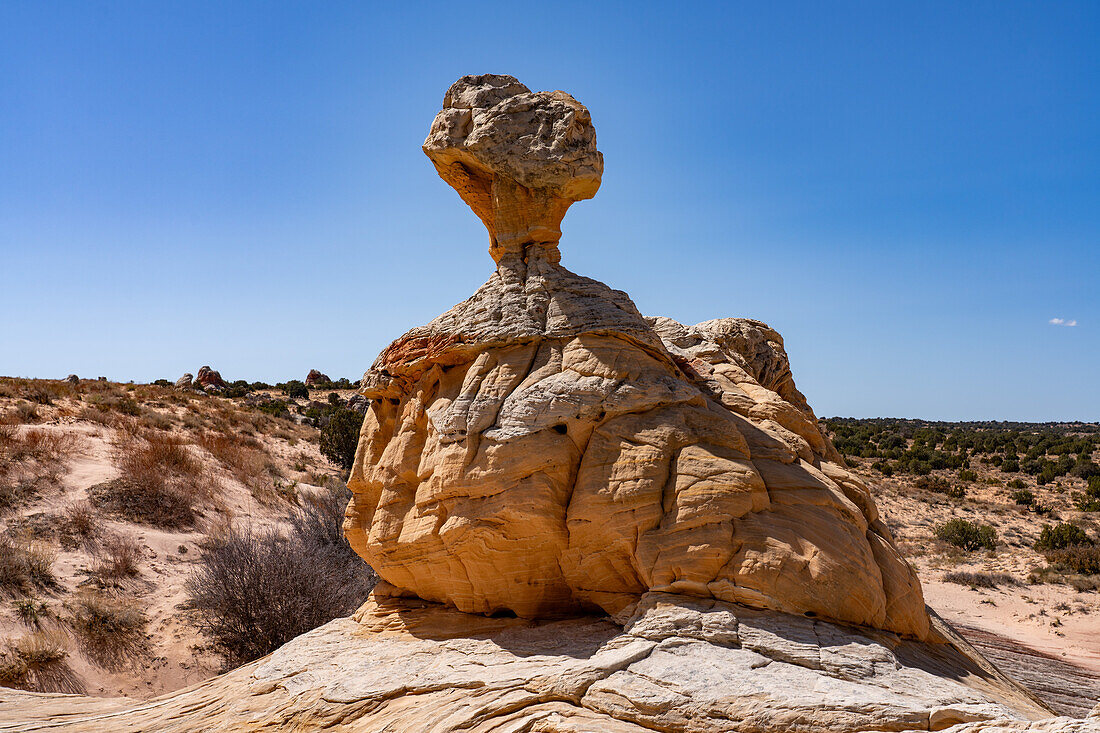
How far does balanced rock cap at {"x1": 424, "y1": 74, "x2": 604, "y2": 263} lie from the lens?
23.6 ft

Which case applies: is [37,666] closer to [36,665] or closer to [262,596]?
[36,665]

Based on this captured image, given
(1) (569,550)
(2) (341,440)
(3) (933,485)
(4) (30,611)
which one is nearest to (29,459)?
(4) (30,611)

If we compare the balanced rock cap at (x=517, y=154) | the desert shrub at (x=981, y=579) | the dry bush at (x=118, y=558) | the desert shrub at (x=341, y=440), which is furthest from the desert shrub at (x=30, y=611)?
the desert shrub at (x=981, y=579)

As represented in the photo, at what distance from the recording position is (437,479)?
21.5 ft

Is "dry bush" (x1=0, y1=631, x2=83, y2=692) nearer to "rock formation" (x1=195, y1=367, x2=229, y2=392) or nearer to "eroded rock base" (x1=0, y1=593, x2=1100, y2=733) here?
"eroded rock base" (x1=0, y1=593, x2=1100, y2=733)

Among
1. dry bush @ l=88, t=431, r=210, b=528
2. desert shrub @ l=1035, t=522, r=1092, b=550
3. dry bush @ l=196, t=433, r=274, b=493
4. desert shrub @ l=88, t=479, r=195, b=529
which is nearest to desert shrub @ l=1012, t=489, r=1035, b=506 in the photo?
desert shrub @ l=1035, t=522, r=1092, b=550

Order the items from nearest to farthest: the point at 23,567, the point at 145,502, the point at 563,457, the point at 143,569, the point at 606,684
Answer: the point at 606,684 < the point at 563,457 < the point at 23,567 < the point at 143,569 < the point at 145,502

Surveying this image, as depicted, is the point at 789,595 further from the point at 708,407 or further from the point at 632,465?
the point at 708,407

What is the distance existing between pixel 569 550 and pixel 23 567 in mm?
11364

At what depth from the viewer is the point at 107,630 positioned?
1145 centimetres

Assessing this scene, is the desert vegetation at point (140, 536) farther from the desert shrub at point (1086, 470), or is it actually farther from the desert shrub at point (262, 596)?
the desert shrub at point (1086, 470)

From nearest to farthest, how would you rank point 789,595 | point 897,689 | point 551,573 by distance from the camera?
point 897,689
point 789,595
point 551,573

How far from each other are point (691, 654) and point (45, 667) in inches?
414

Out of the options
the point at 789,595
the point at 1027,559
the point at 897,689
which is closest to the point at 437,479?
the point at 789,595
